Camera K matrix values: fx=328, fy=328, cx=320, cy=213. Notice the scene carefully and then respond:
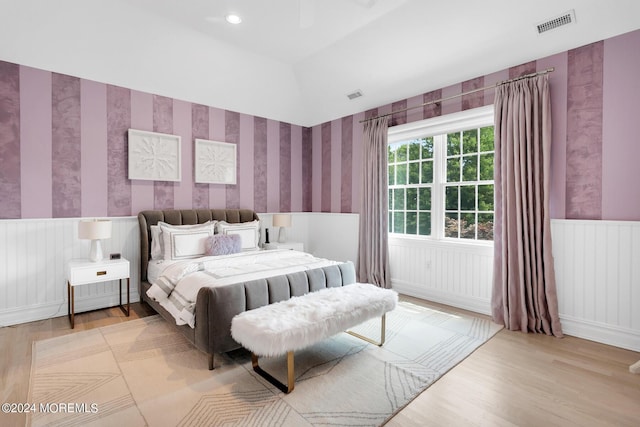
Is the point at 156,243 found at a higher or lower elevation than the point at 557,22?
lower

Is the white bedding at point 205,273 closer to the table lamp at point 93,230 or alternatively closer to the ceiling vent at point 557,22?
the table lamp at point 93,230

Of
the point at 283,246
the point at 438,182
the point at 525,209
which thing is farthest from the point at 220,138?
the point at 525,209

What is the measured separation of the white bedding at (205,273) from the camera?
2.67 m

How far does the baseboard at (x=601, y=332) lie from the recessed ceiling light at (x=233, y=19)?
4453 millimetres

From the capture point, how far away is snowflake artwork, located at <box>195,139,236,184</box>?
15.0 feet

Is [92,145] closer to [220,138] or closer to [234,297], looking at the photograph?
[220,138]

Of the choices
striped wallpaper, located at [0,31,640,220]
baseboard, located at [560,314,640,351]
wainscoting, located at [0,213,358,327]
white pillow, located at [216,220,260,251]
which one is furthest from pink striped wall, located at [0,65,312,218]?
baseboard, located at [560,314,640,351]

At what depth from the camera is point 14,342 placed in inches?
115

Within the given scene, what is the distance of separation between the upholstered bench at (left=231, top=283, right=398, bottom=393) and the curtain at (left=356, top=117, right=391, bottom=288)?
1849 millimetres

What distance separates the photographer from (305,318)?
2293mm

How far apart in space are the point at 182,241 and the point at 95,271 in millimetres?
881

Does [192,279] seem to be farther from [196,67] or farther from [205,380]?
[196,67]

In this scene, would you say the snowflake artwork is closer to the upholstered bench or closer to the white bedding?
the white bedding

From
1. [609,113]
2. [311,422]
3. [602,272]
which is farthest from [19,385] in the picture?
[609,113]
